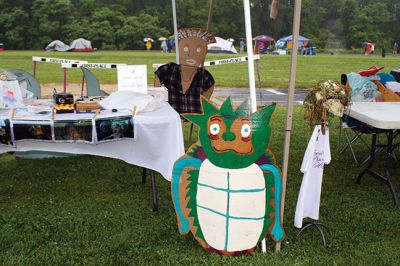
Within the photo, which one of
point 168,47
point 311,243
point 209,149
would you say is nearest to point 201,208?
point 209,149

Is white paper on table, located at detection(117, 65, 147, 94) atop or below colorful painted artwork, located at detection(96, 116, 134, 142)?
atop

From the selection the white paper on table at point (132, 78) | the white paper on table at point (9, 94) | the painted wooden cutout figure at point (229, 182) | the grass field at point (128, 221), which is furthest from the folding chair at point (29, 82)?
the painted wooden cutout figure at point (229, 182)

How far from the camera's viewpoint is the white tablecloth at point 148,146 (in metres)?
2.91

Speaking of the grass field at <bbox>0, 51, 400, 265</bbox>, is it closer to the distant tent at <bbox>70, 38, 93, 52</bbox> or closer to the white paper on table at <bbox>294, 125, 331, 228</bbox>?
the white paper on table at <bbox>294, 125, 331, 228</bbox>

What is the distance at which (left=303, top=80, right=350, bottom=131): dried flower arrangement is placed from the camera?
265 cm

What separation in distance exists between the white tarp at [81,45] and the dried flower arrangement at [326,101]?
3277 centimetres

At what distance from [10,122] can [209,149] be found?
4.07 feet

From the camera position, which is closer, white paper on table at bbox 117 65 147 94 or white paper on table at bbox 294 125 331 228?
white paper on table at bbox 294 125 331 228

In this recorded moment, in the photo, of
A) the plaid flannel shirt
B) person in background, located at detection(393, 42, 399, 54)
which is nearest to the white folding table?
the plaid flannel shirt

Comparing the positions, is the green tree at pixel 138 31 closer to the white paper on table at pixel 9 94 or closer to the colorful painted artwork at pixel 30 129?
the white paper on table at pixel 9 94

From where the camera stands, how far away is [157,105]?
3246 millimetres

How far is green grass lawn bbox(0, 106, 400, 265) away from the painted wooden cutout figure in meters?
0.15

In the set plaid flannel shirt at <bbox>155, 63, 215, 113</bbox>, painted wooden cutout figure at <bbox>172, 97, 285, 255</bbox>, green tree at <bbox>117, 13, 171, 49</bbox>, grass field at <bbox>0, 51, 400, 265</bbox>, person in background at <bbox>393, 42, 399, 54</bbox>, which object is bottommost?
grass field at <bbox>0, 51, 400, 265</bbox>

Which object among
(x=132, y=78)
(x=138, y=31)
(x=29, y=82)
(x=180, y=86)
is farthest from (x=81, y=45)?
(x=132, y=78)
